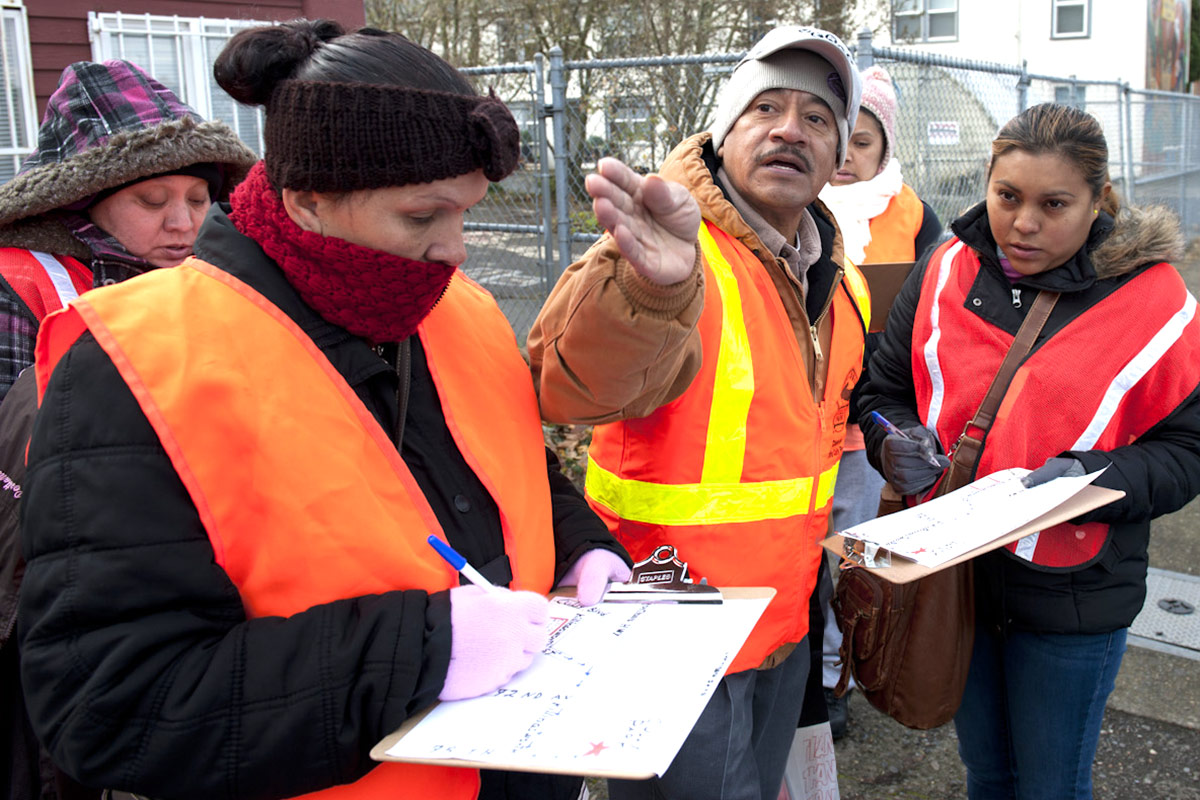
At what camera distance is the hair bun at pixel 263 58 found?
1.27m

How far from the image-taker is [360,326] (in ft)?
4.49

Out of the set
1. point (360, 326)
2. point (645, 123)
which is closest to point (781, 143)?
point (360, 326)

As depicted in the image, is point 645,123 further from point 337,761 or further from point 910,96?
point 337,761

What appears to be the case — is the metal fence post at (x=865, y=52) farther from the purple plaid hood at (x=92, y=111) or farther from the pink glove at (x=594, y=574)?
the pink glove at (x=594, y=574)

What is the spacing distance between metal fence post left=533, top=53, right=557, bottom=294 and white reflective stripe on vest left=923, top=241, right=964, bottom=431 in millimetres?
3945

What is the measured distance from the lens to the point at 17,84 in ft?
21.4

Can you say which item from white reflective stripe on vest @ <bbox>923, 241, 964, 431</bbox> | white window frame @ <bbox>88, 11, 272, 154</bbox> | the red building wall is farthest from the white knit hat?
white window frame @ <bbox>88, 11, 272, 154</bbox>

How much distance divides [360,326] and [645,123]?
16.1 feet

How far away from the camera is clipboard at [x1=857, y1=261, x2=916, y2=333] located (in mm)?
3520

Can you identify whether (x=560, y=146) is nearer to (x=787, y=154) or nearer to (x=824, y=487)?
(x=787, y=154)

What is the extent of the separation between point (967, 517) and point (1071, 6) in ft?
79.1

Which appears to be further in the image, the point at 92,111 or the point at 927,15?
the point at 927,15

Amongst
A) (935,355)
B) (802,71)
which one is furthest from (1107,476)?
(802,71)

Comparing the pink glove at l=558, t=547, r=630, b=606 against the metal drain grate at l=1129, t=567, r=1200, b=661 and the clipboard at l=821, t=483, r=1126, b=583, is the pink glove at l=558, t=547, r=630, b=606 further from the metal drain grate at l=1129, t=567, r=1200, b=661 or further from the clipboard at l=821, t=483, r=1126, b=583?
the metal drain grate at l=1129, t=567, r=1200, b=661
